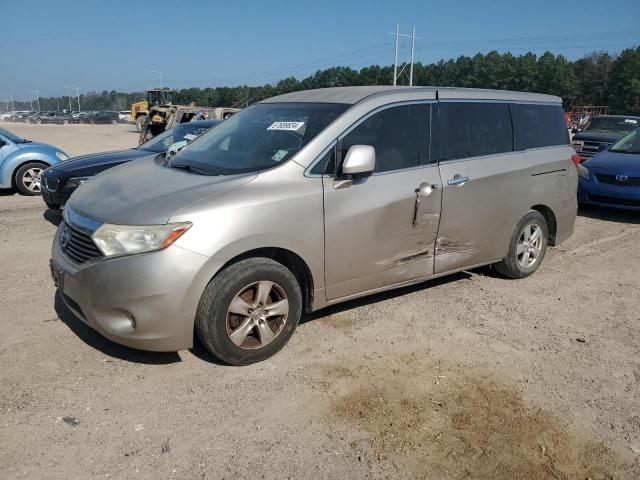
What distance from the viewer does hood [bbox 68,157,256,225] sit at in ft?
10.4

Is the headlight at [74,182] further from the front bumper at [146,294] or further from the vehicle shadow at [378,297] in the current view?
the vehicle shadow at [378,297]

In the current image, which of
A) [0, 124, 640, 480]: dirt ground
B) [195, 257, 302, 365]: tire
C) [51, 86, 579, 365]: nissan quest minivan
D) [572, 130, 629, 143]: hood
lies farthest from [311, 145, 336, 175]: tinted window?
[572, 130, 629, 143]: hood

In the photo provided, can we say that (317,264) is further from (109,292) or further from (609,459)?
(609,459)

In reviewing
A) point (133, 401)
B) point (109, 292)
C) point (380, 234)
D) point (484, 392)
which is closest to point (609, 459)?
point (484, 392)

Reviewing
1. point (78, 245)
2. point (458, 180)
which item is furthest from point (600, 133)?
point (78, 245)

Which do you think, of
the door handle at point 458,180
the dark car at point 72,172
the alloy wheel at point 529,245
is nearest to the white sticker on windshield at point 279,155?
the door handle at point 458,180

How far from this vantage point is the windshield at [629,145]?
30.9 ft

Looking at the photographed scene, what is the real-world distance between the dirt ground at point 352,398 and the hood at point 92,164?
239 cm

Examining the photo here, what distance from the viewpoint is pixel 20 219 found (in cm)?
753

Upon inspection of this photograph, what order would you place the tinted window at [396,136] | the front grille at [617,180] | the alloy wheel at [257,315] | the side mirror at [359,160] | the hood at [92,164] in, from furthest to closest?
the front grille at [617,180] → the hood at [92,164] → the tinted window at [396,136] → the side mirror at [359,160] → the alloy wheel at [257,315]

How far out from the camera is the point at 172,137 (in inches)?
331

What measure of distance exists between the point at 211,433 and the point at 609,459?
2.16m

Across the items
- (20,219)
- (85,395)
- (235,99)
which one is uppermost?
(235,99)

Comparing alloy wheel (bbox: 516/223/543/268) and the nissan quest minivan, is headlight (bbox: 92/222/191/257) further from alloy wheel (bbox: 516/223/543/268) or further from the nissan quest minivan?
alloy wheel (bbox: 516/223/543/268)
